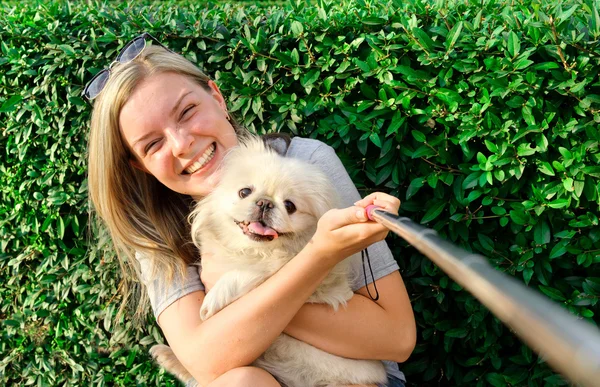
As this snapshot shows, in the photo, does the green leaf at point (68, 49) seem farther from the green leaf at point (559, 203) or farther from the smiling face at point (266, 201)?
the green leaf at point (559, 203)

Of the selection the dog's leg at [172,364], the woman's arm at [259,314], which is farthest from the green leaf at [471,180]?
the dog's leg at [172,364]

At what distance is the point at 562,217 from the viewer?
276 centimetres

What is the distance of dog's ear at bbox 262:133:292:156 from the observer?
2732mm

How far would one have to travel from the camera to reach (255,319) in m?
2.24

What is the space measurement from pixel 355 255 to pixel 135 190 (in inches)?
44.2

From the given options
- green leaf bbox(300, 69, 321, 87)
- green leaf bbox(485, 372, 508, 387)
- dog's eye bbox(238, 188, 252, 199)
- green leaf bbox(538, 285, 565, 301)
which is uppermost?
green leaf bbox(300, 69, 321, 87)

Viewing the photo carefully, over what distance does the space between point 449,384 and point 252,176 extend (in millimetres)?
1863

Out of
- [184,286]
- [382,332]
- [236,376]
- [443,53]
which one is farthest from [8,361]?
[443,53]

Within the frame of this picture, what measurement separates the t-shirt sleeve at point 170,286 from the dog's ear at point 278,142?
641 millimetres

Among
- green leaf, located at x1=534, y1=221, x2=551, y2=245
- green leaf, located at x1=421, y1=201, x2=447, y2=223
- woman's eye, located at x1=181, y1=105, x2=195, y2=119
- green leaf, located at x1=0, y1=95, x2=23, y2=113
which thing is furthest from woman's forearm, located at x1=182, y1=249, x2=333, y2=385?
green leaf, located at x1=0, y1=95, x2=23, y2=113

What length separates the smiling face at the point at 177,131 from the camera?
2562 mm

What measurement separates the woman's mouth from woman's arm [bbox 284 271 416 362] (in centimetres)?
76

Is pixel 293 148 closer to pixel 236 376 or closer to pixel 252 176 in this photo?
pixel 252 176

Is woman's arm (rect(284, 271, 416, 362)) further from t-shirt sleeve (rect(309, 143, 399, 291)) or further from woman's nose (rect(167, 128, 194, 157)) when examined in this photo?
woman's nose (rect(167, 128, 194, 157))
